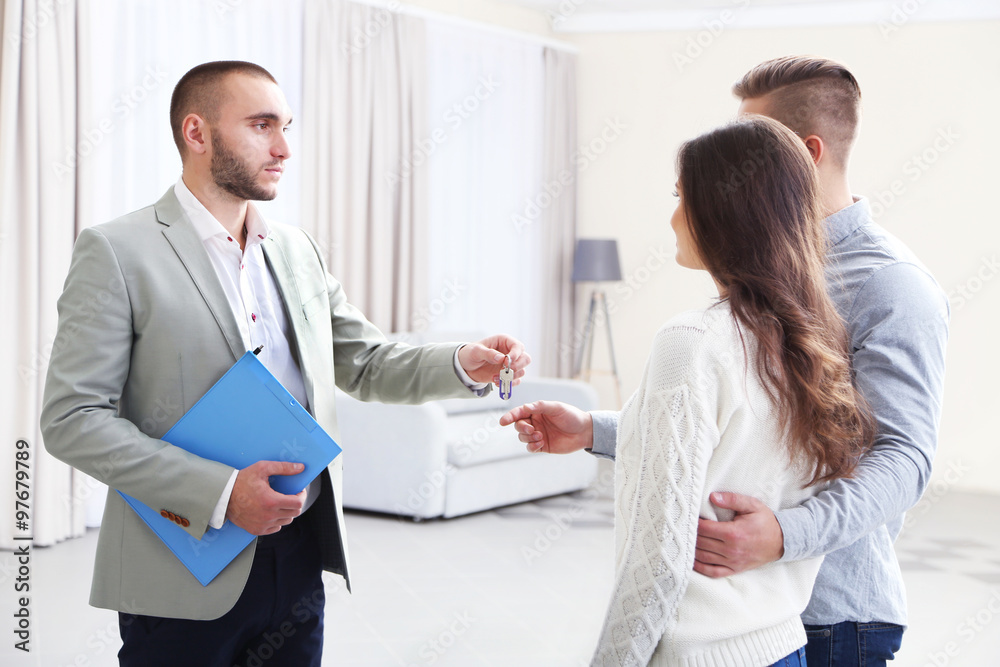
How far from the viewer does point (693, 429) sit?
3.51ft

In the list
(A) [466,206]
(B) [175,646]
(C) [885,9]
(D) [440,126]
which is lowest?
(B) [175,646]

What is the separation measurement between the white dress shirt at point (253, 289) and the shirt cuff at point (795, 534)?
91 centimetres

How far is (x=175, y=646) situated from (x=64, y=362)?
52 centimetres

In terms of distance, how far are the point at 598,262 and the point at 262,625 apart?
4.75m

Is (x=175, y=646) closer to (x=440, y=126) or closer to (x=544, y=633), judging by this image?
(x=544, y=633)

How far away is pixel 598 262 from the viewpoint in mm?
6074

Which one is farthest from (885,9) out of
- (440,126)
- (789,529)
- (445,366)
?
(789,529)

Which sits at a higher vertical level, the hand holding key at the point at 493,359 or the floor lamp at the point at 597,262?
the floor lamp at the point at 597,262

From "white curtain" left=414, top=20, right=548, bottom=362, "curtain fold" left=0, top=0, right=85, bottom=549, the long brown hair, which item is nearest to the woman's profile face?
the long brown hair

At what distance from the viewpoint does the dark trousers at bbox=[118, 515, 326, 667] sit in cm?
147

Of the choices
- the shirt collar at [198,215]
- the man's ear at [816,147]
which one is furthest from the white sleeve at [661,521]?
the shirt collar at [198,215]

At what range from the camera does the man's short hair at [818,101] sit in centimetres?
141

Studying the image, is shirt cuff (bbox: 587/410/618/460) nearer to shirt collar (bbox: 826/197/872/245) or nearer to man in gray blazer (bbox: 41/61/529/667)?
man in gray blazer (bbox: 41/61/529/667)

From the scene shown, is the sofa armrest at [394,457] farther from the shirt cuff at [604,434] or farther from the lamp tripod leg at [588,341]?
the shirt cuff at [604,434]
